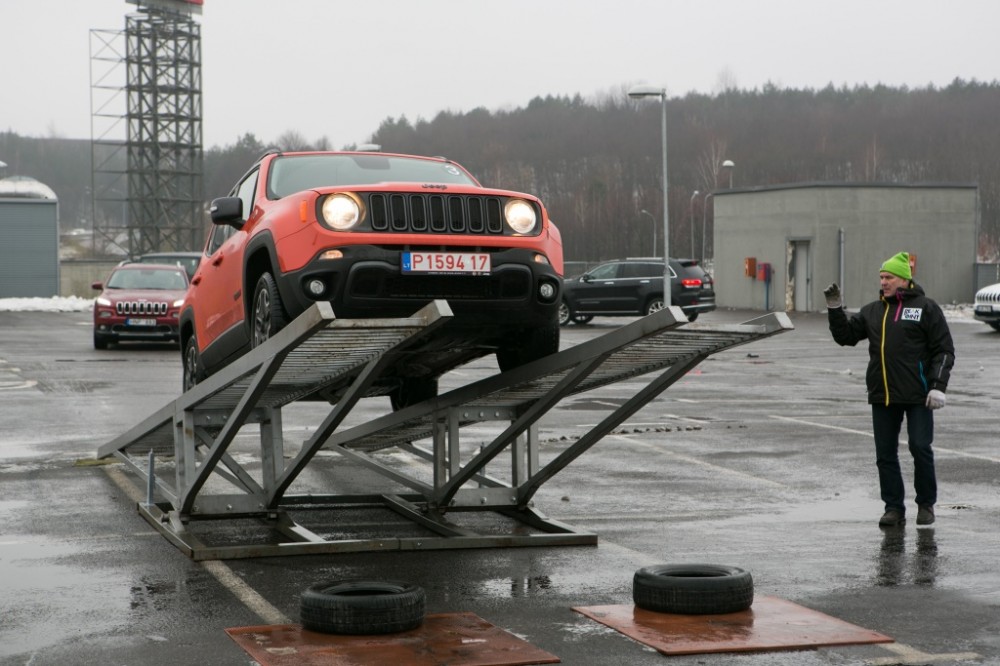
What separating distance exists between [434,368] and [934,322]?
3279 mm

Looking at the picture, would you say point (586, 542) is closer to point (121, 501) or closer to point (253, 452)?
point (121, 501)

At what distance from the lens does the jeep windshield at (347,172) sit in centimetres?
851

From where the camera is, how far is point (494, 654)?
5441 millimetres

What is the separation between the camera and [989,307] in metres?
31.9

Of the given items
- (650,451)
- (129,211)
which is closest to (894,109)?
(129,211)

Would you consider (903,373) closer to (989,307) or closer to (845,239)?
(989,307)

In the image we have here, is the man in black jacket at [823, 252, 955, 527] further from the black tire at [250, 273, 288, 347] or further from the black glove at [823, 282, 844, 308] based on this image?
the black tire at [250, 273, 288, 347]

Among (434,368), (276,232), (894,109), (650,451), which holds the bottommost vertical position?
(650,451)

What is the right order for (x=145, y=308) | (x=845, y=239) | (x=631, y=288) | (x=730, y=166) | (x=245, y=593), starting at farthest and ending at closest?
(x=730, y=166) < (x=845, y=239) < (x=631, y=288) < (x=145, y=308) < (x=245, y=593)

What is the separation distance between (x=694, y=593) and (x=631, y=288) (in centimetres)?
3079

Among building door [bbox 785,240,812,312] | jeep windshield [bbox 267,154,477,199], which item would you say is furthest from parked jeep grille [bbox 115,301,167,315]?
building door [bbox 785,240,812,312]

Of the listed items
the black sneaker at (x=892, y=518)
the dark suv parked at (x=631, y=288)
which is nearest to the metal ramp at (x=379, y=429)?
the black sneaker at (x=892, y=518)

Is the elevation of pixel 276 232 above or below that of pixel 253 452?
above

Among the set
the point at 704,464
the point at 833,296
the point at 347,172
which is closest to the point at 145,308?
the point at 704,464
